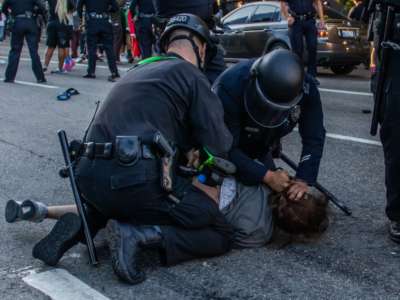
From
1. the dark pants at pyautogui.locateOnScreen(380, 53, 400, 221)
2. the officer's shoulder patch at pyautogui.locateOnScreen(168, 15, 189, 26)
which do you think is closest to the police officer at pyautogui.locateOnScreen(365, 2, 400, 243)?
the dark pants at pyautogui.locateOnScreen(380, 53, 400, 221)

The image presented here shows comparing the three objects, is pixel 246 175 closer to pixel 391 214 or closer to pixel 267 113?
pixel 267 113

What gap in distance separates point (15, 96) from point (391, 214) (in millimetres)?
7062

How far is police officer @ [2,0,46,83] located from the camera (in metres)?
11.3

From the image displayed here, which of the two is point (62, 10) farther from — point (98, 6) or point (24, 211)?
point (24, 211)

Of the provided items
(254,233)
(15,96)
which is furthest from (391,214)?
(15,96)

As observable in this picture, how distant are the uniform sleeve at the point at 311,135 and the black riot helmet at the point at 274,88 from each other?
23cm

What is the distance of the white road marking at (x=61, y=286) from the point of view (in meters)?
3.07

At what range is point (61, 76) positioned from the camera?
1283 centimetres

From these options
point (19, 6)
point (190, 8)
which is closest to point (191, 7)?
point (190, 8)

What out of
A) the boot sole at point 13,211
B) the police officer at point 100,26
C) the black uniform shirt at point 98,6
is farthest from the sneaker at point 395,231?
the black uniform shirt at point 98,6

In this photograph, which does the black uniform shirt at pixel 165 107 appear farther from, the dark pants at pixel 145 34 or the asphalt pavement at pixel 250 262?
the dark pants at pixel 145 34

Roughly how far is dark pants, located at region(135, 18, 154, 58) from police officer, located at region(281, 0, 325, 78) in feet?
8.45

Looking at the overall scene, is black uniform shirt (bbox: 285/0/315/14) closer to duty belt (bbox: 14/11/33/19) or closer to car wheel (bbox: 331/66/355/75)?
car wheel (bbox: 331/66/355/75)

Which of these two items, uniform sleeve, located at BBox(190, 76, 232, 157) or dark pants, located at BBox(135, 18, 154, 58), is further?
dark pants, located at BBox(135, 18, 154, 58)
